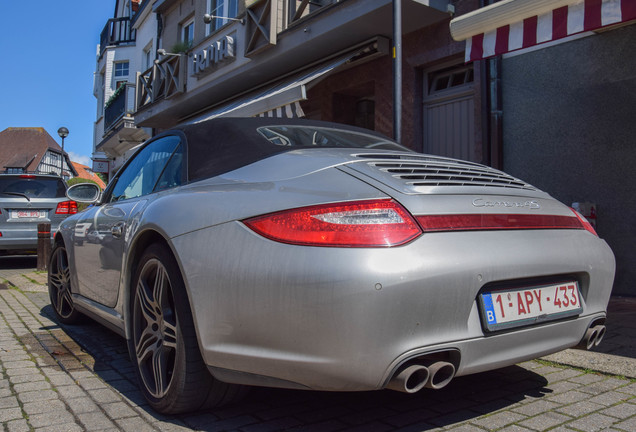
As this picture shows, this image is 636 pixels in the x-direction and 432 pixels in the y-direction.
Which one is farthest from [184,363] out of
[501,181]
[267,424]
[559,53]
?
[559,53]

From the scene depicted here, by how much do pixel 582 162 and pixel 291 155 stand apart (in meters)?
5.23

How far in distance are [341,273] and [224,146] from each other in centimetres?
118

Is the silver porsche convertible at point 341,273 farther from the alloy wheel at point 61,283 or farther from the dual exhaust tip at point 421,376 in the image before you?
the alloy wheel at point 61,283

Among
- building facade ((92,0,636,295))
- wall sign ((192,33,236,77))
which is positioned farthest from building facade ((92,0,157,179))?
building facade ((92,0,636,295))

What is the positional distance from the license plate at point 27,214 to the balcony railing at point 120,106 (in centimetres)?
1147

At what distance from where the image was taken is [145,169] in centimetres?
354

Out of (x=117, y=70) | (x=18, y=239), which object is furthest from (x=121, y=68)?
(x=18, y=239)

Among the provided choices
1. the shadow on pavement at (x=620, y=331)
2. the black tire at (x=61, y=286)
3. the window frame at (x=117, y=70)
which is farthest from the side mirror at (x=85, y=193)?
the window frame at (x=117, y=70)

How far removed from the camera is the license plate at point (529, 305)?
6.86 feet

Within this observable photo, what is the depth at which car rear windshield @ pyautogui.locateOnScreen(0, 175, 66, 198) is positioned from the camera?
972cm

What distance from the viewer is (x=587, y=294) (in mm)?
2461

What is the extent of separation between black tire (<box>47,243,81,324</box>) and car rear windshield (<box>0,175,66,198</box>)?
5882 mm

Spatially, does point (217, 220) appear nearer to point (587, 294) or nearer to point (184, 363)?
point (184, 363)

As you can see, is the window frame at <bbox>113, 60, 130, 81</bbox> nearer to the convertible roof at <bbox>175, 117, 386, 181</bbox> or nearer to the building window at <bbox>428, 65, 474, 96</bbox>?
the building window at <bbox>428, 65, 474, 96</bbox>
